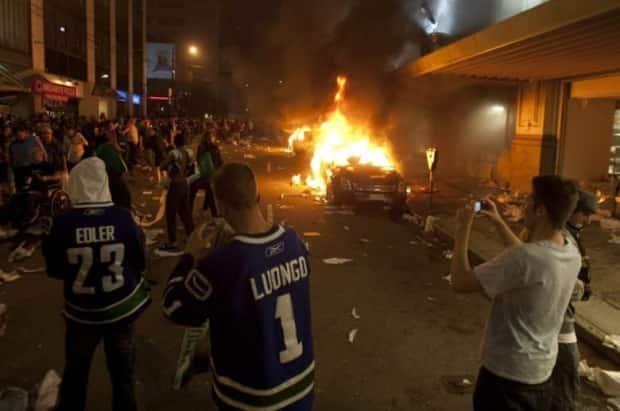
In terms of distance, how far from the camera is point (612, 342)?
17.0ft

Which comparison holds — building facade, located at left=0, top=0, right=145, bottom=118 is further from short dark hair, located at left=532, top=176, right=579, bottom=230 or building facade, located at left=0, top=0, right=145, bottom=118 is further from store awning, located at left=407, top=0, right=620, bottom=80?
short dark hair, located at left=532, top=176, right=579, bottom=230

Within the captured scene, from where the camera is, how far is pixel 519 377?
2510 millimetres

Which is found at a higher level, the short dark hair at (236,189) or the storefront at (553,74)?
the storefront at (553,74)

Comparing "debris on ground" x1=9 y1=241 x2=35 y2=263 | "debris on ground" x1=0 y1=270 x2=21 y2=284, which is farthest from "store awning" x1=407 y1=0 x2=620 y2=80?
"debris on ground" x1=9 y1=241 x2=35 y2=263

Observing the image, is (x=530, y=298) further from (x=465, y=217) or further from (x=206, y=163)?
(x=206, y=163)

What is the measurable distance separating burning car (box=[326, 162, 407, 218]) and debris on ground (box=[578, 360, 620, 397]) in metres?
8.00

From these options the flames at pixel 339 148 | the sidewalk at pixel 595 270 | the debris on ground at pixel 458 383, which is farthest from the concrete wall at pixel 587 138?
the debris on ground at pixel 458 383

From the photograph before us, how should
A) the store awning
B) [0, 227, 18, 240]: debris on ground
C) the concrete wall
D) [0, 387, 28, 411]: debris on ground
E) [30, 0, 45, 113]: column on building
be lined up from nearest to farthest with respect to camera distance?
1. [0, 387, 28, 411]: debris on ground
2. the store awning
3. [0, 227, 18, 240]: debris on ground
4. the concrete wall
5. [30, 0, 45, 113]: column on building

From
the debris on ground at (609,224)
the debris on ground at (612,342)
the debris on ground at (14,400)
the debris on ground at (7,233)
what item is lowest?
the debris on ground at (14,400)

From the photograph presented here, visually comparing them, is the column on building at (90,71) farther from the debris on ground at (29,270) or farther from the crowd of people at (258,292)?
the crowd of people at (258,292)

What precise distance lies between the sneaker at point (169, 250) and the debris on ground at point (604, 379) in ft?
18.9

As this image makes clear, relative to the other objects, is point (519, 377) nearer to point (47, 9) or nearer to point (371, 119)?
point (371, 119)

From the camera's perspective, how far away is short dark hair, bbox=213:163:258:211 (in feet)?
7.22

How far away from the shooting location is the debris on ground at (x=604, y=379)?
4414mm
